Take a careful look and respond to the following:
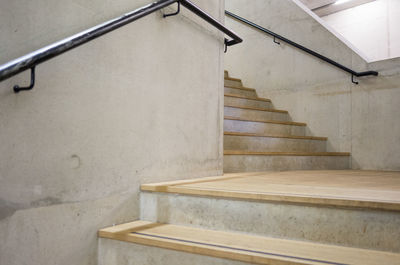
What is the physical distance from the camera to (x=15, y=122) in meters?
1.15

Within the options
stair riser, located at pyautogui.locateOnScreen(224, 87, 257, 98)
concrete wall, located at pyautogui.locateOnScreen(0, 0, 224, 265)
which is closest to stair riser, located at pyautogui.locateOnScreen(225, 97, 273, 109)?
stair riser, located at pyautogui.locateOnScreen(224, 87, 257, 98)

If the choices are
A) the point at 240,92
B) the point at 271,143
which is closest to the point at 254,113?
the point at 271,143

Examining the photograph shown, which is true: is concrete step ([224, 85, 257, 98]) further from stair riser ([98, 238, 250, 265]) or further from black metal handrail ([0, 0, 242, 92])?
stair riser ([98, 238, 250, 265])

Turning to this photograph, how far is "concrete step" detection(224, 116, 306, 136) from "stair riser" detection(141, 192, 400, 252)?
1.51 m

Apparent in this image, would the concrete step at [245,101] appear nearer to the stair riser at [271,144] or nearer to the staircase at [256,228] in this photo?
the stair riser at [271,144]

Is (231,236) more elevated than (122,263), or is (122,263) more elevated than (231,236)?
(231,236)

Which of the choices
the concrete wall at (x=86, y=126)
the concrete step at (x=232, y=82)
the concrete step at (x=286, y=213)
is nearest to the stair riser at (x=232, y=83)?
the concrete step at (x=232, y=82)

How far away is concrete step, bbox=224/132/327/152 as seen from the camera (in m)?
2.80

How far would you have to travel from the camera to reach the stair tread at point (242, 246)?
1.05 meters

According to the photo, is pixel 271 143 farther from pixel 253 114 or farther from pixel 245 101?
pixel 245 101

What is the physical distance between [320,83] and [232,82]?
117 centimetres

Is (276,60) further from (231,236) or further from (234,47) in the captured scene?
(231,236)

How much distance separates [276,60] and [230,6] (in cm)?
138

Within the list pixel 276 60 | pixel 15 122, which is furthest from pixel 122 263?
pixel 276 60
